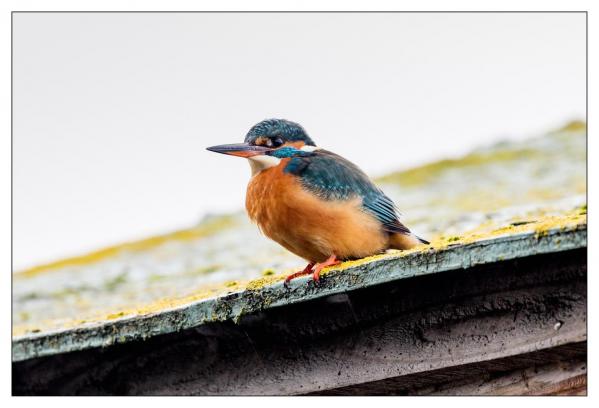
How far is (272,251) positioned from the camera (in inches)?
205

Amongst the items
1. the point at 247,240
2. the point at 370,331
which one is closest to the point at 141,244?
the point at 247,240

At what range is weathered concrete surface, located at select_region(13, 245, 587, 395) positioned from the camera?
274cm

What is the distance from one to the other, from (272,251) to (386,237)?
1.83 meters

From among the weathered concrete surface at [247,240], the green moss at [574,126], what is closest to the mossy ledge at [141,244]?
the weathered concrete surface at [247,240]

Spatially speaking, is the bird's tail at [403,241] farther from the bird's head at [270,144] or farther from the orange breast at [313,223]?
the bird's head at [270,144]

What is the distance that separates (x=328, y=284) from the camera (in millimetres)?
2836

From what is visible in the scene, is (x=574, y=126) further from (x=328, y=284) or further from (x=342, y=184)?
(x=328, y=284)

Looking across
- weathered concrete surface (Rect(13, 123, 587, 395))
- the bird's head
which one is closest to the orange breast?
the bird's head

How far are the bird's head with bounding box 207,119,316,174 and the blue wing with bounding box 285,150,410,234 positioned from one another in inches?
2.7

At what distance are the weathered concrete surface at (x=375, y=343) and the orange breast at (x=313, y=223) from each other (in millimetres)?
381

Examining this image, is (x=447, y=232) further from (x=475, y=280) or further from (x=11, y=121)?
(x=11, y=121)

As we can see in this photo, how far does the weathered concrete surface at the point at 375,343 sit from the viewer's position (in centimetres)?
274

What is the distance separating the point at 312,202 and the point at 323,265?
36cm
